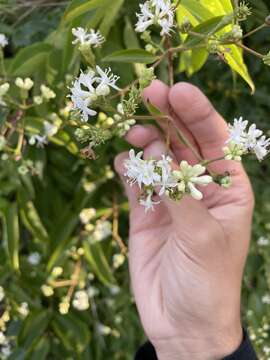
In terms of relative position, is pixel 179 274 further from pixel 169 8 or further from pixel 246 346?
pixel 169 8

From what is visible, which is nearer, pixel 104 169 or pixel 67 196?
pixel 104 169

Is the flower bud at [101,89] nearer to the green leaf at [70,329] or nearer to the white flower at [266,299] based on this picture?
the green leaf at [70,329]

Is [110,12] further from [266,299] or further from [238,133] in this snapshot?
[266,299]

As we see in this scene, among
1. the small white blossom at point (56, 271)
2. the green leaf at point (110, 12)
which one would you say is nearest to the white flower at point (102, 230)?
the small white blossom at point (56, 271)

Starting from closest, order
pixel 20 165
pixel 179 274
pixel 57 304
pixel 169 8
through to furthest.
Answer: pixel 169 8 → pixel 179 274 → pixel 20 165 → pixel 57 304

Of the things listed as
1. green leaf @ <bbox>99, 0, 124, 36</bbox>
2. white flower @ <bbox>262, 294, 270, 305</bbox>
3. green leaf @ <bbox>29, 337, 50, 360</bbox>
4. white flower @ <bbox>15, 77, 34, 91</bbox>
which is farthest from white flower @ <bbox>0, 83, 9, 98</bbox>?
white flower @ <bbox>262, 294, 270, 305</bbox>

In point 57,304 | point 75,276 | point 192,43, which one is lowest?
point 57,304

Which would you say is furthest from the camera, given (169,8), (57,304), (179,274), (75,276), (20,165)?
(57,304)

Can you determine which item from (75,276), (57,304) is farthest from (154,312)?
(57,304)

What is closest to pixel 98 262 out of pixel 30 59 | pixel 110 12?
pixel 30 59
